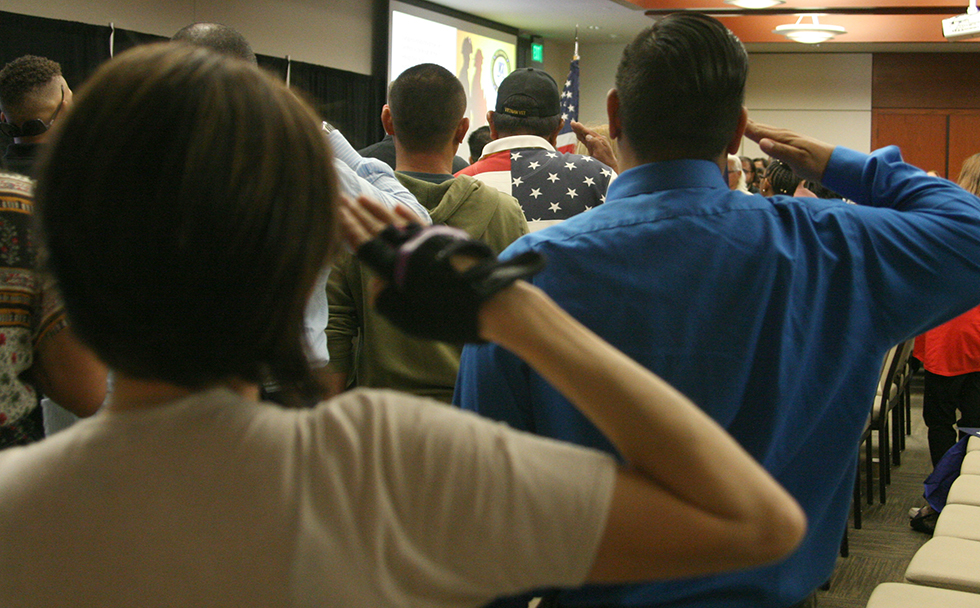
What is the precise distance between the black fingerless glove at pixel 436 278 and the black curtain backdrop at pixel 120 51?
134 inches

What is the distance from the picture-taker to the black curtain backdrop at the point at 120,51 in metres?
5.43

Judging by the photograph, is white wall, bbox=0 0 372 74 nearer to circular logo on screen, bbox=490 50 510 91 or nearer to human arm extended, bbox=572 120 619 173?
circular logo on screen, bbox=490 50 510 91

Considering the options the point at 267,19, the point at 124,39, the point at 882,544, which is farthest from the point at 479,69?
the point at 882,544

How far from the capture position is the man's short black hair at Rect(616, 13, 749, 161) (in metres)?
1.11

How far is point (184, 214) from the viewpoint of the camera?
0.60 meters

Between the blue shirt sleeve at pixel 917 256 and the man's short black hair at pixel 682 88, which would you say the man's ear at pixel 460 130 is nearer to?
the man's short black hair at pixel 682 88

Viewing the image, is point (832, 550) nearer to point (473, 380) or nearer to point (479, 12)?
point (473, 380)

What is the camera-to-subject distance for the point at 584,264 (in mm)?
1099

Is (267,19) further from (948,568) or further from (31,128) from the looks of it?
(948,568)

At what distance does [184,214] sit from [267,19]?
7425 mm

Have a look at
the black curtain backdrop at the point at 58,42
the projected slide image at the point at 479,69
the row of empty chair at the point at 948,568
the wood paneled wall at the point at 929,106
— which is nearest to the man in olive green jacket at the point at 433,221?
the row of empty chair at the point at 948,568

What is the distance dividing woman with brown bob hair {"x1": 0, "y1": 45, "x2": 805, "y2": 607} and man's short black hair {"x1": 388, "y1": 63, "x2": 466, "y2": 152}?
1.72 m

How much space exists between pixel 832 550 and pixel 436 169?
1.53 metres

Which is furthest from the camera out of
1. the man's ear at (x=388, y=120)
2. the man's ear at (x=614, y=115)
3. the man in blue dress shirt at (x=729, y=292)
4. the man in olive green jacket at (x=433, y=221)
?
the man's ear at (x=388, y=120)
